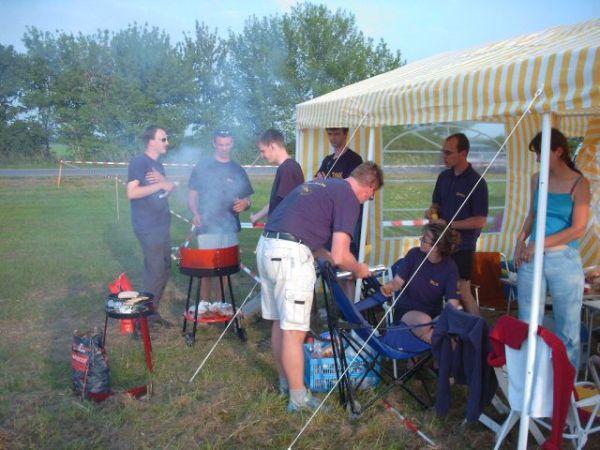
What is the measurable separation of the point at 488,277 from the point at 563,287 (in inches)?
94.7

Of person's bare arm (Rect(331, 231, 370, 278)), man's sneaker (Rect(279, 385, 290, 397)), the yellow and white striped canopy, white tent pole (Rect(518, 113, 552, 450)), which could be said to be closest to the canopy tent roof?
the yellow and white striped canopy

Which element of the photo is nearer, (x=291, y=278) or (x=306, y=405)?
(x=291, y=278)

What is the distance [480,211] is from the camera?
4289mm

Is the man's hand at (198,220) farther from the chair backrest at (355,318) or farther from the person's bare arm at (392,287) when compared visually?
the chair backrest at (355,318)

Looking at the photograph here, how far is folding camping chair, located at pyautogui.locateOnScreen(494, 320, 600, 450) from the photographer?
2.42m

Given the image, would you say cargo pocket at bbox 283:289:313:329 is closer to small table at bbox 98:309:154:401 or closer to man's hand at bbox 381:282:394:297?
man's hand at bbox 381:282:394:297

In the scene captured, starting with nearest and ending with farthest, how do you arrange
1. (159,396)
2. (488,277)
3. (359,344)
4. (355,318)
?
1. (355,318)
2. (359,344)
3. (159,396)
4. (488,277)

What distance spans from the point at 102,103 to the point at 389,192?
345 inches

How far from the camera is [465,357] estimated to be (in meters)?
2.79

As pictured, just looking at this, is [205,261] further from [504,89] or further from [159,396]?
[504,89]

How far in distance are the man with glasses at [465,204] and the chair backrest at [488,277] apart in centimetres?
98

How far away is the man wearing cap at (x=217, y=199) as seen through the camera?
492 cm

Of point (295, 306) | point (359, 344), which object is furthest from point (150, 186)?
point (359, 344)

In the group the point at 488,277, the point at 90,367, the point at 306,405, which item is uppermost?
the point at 488,277
